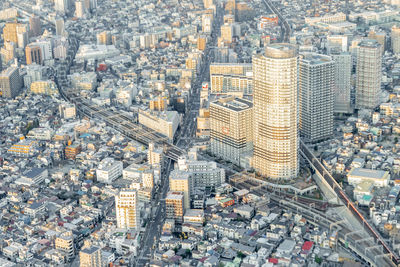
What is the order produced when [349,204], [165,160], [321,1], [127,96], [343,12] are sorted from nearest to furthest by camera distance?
1. [349,204]
2. [165,160]
3. [127,96]
4. [343,12]
5. [321,1]

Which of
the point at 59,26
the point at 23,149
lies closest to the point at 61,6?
the point at 59,26

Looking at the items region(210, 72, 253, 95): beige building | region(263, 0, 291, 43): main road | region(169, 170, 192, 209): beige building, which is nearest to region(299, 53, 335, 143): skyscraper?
region(210, 72, 253, 95): beige building

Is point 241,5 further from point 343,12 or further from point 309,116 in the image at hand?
point 309,116

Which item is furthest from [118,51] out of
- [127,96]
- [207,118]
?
[207,118]

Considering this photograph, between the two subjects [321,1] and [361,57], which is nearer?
[361,57]

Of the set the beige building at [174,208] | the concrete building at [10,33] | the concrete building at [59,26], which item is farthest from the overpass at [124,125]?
the concrete building at [59,26]

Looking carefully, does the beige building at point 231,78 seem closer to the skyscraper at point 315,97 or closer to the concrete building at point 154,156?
the skyscraper at point 315,97

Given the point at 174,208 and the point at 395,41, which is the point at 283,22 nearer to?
the point at 395,41
